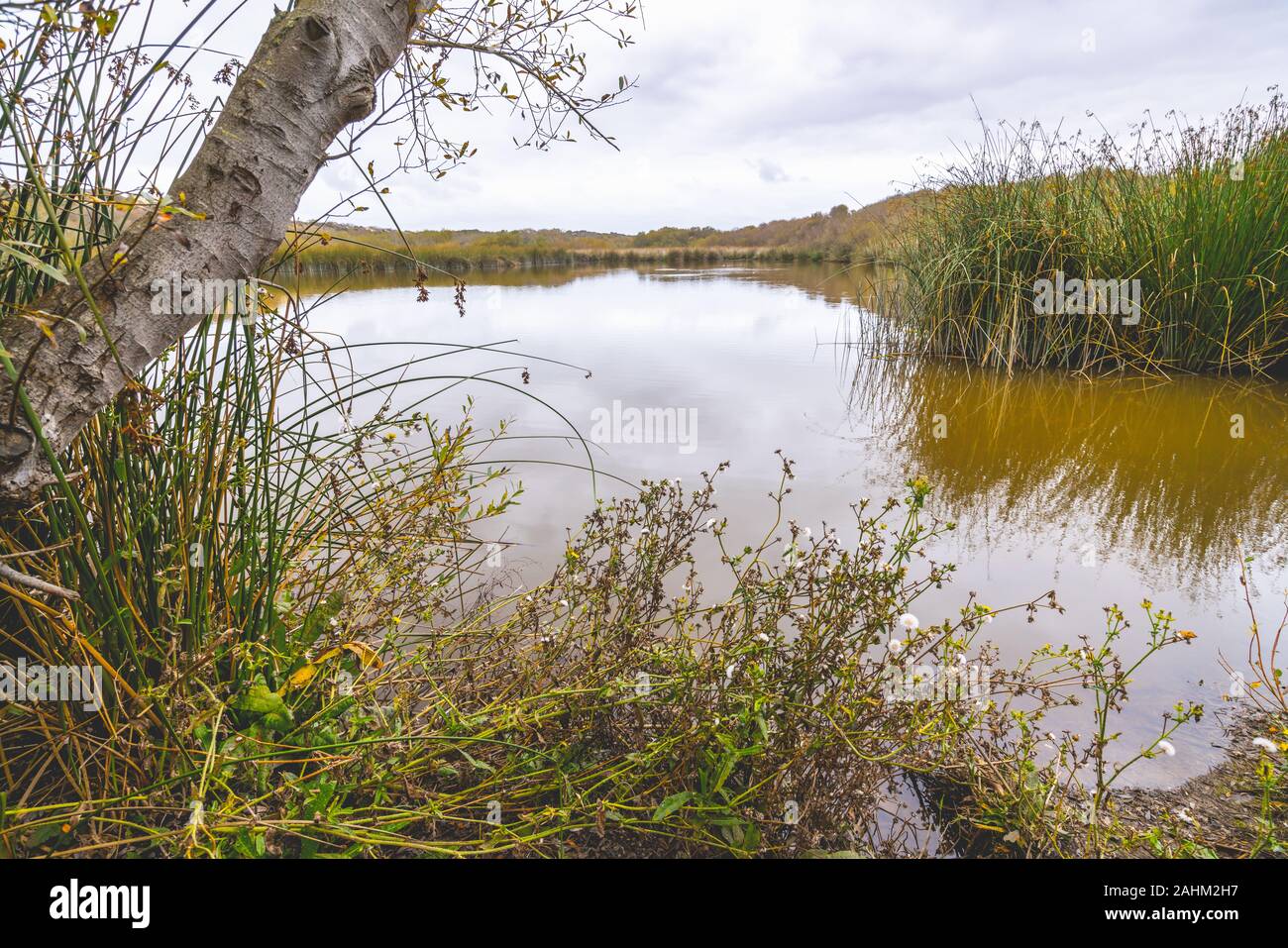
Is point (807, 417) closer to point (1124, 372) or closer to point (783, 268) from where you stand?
point (1124, 372)

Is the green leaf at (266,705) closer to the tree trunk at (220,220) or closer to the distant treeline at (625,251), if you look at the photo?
the tree trunk at (220,220)

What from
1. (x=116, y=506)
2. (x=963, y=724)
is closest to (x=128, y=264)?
(x=116, y=506)

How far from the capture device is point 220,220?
48.4 inches

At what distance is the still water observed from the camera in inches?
102

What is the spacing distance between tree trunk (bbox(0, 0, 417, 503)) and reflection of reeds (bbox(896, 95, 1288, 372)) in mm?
6173

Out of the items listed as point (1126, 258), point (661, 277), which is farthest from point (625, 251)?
point (1126, 258)

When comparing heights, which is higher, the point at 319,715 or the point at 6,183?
the point at 6,183

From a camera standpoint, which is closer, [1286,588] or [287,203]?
[287,203]

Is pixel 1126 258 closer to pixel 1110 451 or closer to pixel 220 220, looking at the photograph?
pixel 1110 451

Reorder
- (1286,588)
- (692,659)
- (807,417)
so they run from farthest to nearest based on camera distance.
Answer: (807,417) → (1286,588) → (692,659)

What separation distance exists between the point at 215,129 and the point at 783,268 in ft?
77.4

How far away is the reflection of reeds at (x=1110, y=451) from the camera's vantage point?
11.1 ft

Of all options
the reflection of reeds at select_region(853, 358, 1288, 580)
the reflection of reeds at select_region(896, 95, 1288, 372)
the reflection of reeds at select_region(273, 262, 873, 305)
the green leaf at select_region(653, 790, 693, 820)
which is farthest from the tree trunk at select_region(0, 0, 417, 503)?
the reflection of reeds at select_region(273, 262, 873, 305)

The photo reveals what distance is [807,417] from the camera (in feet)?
17.4
